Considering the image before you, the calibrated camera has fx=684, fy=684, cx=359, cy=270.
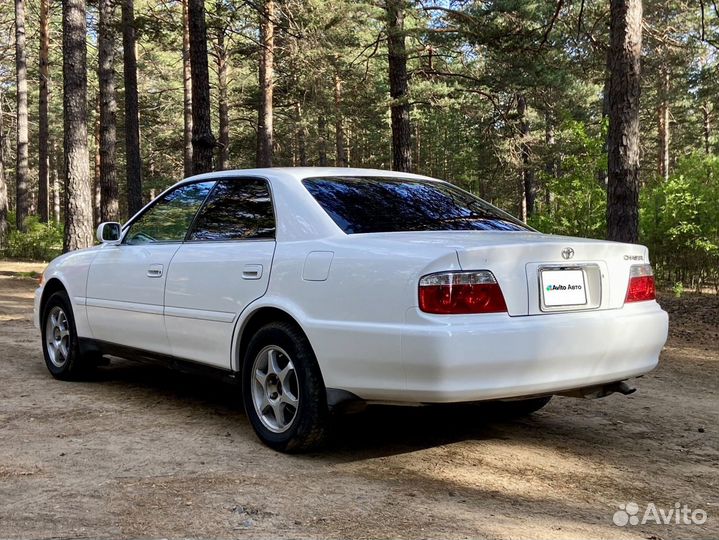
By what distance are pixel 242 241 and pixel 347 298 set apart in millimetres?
1106

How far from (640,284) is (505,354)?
1.21 meters

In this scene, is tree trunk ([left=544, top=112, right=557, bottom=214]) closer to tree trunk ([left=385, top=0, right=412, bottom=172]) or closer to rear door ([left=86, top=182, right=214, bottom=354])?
tree trunk ([left=385, top=0, right=412, bottom=172])

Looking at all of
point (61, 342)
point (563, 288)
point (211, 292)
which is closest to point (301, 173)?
point (211, 292)

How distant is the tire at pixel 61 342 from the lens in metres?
5.91

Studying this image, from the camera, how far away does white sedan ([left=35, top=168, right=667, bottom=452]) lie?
335 cm

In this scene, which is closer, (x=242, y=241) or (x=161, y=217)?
(x=242, y=241)

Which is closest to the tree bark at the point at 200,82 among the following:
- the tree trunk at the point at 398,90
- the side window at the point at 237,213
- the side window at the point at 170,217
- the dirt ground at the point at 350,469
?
the tree trunk at the point at 398,90

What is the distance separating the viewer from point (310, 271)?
12.5 ft

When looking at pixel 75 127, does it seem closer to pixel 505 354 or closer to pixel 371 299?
pixel 371 299

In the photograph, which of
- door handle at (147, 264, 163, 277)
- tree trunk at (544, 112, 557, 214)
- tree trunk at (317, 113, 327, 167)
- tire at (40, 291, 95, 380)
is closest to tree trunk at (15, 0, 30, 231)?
tree trunk at (317, 113, 327, 167)

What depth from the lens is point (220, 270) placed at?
4.38 meters

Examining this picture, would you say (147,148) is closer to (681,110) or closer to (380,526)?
(681,110)

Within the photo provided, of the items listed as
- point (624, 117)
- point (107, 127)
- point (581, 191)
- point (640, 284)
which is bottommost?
point (640, 284)

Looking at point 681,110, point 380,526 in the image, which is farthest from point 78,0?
point 681,110
